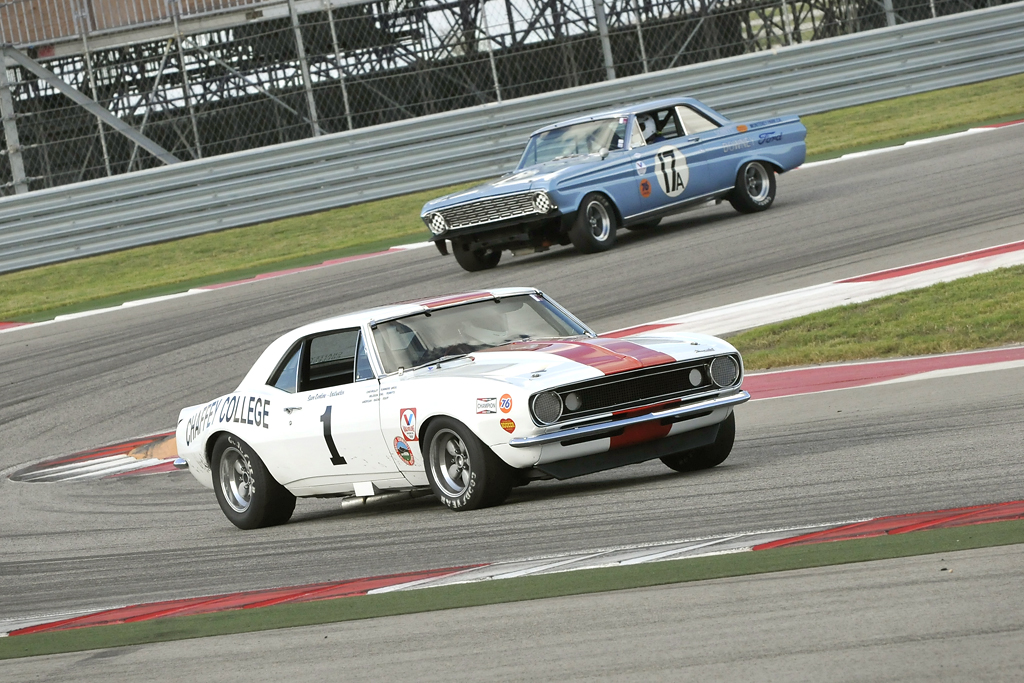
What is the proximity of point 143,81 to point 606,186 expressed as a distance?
10303 mm

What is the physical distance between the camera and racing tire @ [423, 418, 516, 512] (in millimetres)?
6605

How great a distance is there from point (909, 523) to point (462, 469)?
2.44 metres

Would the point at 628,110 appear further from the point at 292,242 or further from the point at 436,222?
the point at 292,242

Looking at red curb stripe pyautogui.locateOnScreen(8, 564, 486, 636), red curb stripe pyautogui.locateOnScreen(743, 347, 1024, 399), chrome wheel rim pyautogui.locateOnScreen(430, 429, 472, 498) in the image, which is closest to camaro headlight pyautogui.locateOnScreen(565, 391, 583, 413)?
chrome wheel rim pyautogui.locateOnScreen(430, 429, 472, 498)

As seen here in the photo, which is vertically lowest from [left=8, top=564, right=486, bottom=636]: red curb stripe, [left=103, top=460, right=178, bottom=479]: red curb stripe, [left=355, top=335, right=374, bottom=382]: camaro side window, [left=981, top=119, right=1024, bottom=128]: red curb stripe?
[left=103, top=460, right=178, bottom=479]: red curb stripe

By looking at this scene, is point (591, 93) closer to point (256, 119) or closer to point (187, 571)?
point (256, 119)

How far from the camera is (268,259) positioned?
1878cm

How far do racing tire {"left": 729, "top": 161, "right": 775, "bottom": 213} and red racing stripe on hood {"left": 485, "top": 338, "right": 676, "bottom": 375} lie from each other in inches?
355

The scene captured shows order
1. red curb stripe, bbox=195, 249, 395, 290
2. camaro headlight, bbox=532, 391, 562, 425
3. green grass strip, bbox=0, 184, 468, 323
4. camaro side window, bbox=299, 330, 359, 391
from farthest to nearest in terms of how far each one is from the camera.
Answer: green grass strip, bbox=0, 184, 468, 323 < red curb stripe, bbox=195, 249, 395, 290 < camaro side window, bbox=299, 330, 359, 391 < camaro headlight, bbox=532, 391, 562, 425

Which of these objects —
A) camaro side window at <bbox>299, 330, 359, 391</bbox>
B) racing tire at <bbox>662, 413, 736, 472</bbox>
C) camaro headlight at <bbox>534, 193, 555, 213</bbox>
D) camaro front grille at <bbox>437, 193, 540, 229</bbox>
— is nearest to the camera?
racing tire at <bbox>662, 413, 736, 472</bbox>

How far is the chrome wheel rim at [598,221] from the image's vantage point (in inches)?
583

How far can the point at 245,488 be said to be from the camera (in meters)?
8.03

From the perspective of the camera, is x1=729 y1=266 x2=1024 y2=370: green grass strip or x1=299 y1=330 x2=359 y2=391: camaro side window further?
x1=729 y1=266 x2=1024 y2=370: green grass strip

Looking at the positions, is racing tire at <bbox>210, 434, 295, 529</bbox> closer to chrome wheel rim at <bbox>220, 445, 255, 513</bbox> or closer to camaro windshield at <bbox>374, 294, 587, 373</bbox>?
chrome wheel rim at <bbox>220, 445, 255, 513</bbox>
